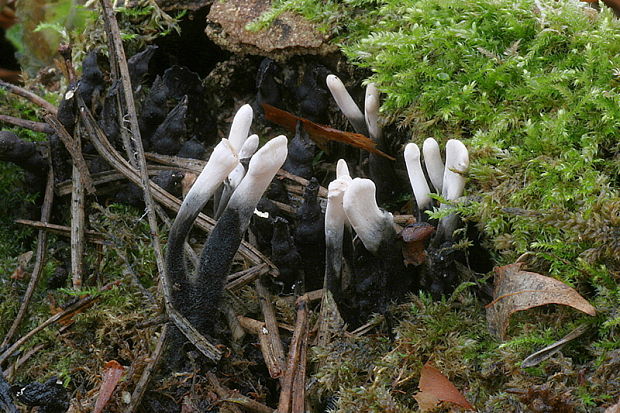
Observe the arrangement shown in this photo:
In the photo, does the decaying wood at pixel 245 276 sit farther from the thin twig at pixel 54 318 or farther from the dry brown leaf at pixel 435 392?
the dry brown leaf at pixel 435 392

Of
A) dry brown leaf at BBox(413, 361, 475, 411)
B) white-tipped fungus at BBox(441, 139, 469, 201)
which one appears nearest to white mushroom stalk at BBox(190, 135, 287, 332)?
white-tipped fungus at BBox(441, 139, 469, 201)

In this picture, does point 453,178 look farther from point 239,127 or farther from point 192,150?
point 192,150

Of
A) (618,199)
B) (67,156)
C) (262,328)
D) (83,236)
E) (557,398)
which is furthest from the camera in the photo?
(67,156)

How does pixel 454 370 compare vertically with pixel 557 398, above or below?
below

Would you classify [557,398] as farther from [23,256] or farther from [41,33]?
[41,33]

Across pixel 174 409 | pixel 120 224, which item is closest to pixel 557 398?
pixel 174 409
